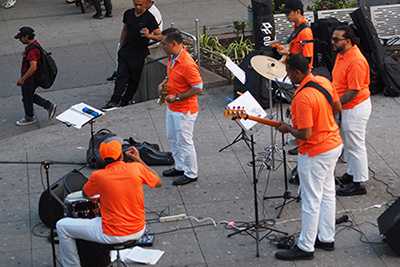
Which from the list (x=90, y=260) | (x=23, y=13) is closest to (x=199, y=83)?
(x=90, y=260)

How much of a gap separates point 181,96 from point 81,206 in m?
2.06

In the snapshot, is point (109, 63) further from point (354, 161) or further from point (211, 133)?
point (354, 161)

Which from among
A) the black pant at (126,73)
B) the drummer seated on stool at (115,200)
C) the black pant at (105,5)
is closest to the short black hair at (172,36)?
the drummer seated on stool at (115,200)

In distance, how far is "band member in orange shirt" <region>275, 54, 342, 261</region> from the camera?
634cm

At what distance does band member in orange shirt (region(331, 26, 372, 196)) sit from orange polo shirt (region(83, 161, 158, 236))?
8.89ft

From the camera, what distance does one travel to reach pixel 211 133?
9.88 meters

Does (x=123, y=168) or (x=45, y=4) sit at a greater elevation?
(x=123, y=168)

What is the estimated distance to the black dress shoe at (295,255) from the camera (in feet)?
22.1

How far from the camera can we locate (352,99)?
298 inches

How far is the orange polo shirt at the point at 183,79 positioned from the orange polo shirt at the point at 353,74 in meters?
1.62

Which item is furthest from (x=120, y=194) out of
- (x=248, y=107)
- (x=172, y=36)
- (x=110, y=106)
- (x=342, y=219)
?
(x=110, y=106)

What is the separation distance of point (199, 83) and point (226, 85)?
3.54m

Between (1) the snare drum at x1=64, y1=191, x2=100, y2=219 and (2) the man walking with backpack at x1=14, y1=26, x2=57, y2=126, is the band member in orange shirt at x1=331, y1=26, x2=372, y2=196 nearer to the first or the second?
(1) the snare drum at x1=64, y1=191, x2=100, y2=219

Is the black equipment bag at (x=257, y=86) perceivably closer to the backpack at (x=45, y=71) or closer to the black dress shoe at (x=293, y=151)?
the black dress shoe at (x=293, y=151)
